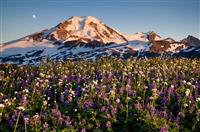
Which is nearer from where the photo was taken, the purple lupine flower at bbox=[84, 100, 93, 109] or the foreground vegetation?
the foreground vegetation

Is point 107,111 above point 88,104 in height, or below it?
below

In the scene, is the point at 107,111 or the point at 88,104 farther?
the point at 88,104

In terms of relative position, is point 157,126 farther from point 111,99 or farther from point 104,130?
point 111,99

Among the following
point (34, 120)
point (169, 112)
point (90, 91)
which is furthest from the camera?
point (90, 91)

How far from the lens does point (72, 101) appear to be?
15.6 meters

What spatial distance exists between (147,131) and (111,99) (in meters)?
3.25

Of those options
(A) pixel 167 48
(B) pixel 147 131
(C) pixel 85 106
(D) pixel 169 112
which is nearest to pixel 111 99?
(C) pixel 85 106

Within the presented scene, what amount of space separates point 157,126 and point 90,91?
16.6 ft

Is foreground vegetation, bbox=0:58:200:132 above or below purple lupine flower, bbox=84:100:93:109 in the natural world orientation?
below

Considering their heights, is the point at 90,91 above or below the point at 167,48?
above

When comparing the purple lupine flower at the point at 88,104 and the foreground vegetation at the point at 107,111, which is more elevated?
the purple lupine flower at the point at 88,104

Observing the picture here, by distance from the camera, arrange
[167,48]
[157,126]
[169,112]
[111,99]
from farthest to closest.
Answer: [167,48] → [111,99] → [169,112] → [157,126]

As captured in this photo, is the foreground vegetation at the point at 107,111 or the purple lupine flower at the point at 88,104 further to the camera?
the purple lupine flower at the point at 88,104

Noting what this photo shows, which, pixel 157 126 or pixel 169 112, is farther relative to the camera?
pixel 169 112
